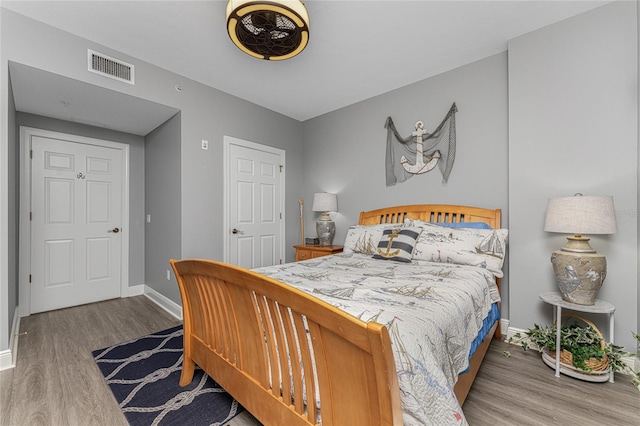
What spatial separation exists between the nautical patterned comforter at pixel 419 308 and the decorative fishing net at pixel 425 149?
1.20 m

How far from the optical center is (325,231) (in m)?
3.75

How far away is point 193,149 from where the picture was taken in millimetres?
3123

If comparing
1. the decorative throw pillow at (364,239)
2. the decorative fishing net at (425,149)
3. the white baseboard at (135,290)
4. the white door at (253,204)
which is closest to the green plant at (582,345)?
the decorative throw pillow at (364,239)

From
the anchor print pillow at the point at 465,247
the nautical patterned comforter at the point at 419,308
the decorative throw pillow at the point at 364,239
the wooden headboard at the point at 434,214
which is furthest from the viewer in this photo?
the decorative throw pillow at the point at 364,239

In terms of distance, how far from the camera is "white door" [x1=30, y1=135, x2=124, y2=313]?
318 cm

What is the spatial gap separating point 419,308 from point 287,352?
A: 62 cm

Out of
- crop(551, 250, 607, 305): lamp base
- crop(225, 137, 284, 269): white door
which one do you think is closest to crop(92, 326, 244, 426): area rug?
crop(225, 137, 284, 269): white door

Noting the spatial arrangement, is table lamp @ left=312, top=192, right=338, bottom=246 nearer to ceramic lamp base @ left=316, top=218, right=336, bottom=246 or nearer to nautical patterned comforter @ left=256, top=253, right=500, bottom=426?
ceramic lamp base @ left=316, top=218, right=336, bottom=246

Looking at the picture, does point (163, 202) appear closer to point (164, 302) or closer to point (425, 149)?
point (164, 302)

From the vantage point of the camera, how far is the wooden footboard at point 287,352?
0.77m

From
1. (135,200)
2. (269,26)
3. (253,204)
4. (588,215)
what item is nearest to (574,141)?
(588,215)

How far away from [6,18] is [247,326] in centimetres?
287

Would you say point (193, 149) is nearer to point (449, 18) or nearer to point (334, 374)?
point (449, 18)

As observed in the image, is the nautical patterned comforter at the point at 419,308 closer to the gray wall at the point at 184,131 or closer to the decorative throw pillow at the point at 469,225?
the decorative throw pillow at the point at 469,225
